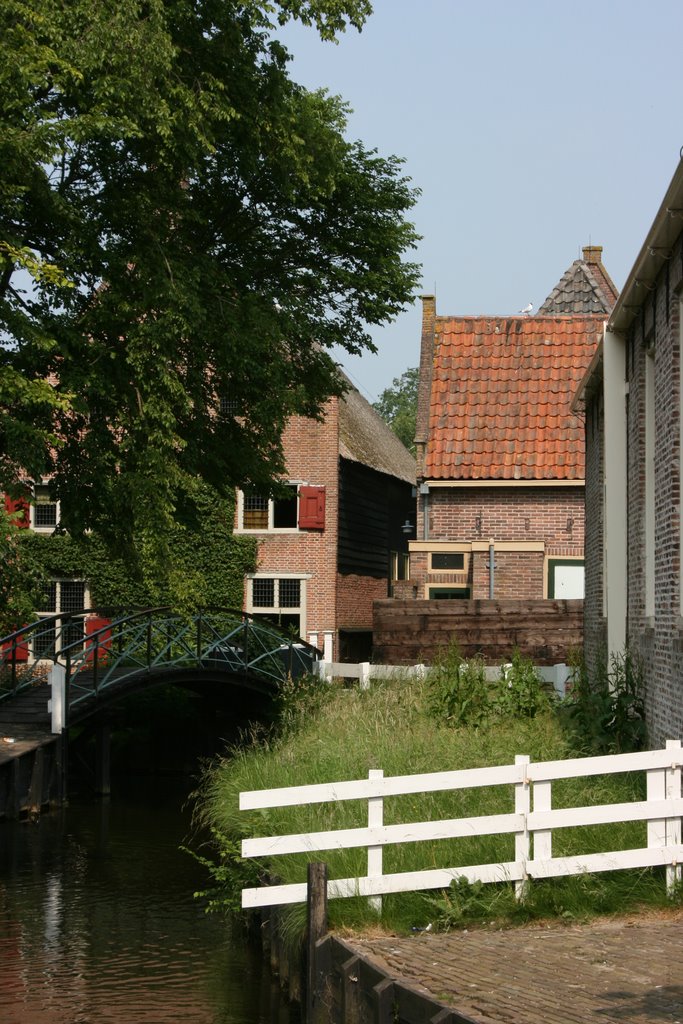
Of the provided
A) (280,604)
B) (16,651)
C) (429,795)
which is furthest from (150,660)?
(429,795)

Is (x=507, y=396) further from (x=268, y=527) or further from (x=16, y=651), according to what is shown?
(x=16, y=651)

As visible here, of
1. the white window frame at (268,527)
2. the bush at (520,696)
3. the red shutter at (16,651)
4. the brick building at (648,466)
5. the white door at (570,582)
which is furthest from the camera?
the white window frame at (268,527)

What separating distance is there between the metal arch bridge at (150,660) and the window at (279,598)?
4.96 meters

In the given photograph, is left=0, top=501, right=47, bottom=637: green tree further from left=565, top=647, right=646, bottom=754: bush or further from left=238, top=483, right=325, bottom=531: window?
left=238, top=483, right=325, bottom=531: window

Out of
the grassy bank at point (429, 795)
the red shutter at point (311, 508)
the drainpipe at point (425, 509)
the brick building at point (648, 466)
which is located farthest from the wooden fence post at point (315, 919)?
the red shutter at point (311, 508)

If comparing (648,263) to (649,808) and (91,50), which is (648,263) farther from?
(91,50)

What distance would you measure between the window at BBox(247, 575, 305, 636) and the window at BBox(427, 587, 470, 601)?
806 centimetres

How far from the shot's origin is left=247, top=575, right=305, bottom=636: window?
1326 inches

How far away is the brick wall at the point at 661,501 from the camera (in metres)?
10.8

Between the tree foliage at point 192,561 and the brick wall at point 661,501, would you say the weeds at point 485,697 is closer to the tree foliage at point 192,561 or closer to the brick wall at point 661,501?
the brick wall at point 661,501

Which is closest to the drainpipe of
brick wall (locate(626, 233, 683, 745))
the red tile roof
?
the red tile roof

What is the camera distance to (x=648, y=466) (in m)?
13.1

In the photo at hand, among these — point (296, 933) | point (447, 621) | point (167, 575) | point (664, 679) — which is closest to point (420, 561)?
point (447, 621)

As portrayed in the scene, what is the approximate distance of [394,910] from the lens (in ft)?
29.0
